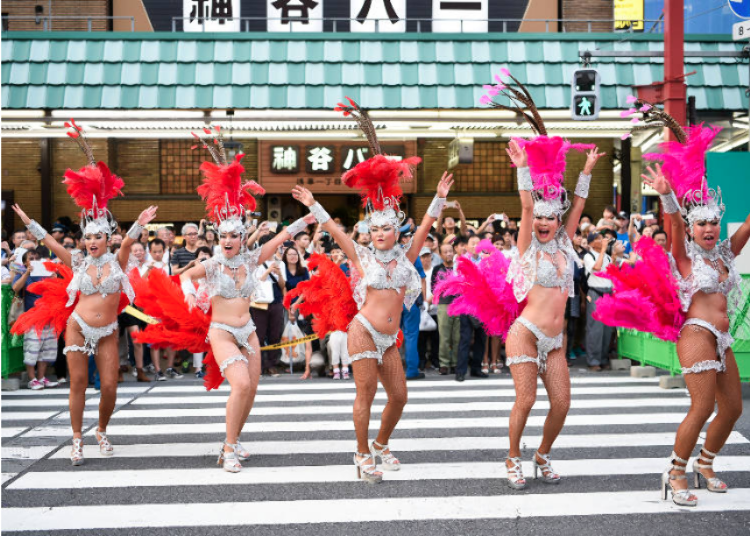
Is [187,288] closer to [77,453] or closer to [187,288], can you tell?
[187,288]

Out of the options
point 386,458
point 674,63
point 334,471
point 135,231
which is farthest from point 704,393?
point 674,63

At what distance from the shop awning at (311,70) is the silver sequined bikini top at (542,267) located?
846 centimetres

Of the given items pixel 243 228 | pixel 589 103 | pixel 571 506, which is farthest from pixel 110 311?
pixel 589 103

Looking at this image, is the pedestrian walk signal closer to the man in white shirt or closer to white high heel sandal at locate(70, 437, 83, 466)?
the man in white shirt

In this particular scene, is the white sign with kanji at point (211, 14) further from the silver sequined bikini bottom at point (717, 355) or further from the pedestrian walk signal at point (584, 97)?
the silver sequined bikini bottom at point (717, 355)

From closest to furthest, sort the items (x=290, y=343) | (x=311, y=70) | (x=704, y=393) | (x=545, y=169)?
(x=704, y=393)
(x=545, y=169)
(x=290, y=343)
(x=311, y=70)

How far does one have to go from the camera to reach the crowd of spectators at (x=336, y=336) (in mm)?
10641

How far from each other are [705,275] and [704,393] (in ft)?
2.59

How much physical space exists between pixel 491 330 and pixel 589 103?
8.06 meters

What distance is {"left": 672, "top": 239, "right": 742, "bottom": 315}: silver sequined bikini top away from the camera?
532cm

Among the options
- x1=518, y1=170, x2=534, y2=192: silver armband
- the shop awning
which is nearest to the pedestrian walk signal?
the shop awning

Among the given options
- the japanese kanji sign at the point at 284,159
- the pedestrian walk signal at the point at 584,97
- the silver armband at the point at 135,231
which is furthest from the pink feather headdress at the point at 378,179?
the japanese kanji sign at the point at 284,159

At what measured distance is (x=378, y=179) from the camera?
20.3 feet

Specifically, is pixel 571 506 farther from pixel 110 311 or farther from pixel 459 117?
pixel 459 117
